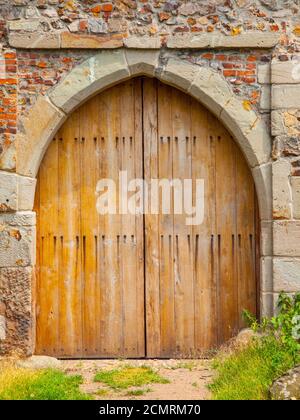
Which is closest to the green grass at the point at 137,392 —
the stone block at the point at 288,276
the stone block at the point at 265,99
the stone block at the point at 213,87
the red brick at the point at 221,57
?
the stone block at the point at 288,276

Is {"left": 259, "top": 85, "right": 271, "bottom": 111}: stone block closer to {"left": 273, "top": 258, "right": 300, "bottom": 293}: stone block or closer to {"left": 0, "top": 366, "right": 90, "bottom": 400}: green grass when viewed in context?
{"left": 273, "top": 258, "right": 300, "bottom": 293}: stone block

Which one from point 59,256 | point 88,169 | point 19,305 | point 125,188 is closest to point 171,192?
point 125,188

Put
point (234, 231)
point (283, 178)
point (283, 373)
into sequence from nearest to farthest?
point (283, 373) < point (283, 178) < point (234, 231)

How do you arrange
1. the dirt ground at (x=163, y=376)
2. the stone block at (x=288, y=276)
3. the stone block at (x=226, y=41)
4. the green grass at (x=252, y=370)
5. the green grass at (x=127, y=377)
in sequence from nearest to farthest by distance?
1. the green grass at (x=252, y=370)
2. the dirt ground at (x=163, y=376)
3. the green grass at (x=127, y=377)
4. the stone block at (x=288, y=276)
5. the stone block at (x=226, y=41)

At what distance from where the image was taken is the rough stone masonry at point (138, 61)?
5184mm

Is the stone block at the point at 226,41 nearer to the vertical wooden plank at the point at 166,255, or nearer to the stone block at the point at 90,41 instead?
the stone block at the point at 90,41

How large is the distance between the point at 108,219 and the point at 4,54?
5.58 feet

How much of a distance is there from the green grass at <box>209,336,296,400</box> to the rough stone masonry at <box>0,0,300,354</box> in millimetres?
502

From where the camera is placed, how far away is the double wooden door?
5508 millimetres

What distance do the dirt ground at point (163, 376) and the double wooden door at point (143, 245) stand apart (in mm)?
199

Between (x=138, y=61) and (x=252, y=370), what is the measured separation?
107 inches

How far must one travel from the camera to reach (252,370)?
4473mm

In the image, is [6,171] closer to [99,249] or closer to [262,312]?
[99,249]

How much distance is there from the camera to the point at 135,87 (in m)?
5.59
